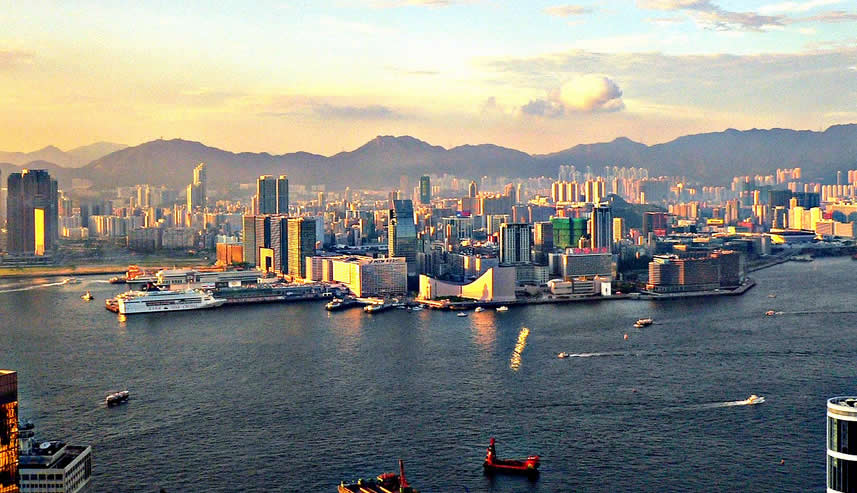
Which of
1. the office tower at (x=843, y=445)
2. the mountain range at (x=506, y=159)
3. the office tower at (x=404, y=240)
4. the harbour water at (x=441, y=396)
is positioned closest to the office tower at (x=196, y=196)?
the mountain range at (x=506, y=159)

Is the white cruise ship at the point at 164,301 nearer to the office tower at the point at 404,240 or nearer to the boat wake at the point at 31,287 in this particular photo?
the office tower at the point at 404,240

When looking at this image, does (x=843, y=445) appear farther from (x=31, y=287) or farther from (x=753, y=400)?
(x=31, y=287)

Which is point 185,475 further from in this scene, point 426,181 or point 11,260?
point 426,181

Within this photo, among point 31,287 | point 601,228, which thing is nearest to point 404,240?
point 601,228

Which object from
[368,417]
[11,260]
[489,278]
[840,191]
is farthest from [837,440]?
[840,191]

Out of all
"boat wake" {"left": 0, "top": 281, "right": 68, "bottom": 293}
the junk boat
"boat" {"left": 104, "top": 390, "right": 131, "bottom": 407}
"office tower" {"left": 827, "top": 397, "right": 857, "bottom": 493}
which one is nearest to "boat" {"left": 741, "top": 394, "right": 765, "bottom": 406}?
the junk boat

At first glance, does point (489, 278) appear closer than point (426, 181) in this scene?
Yes
